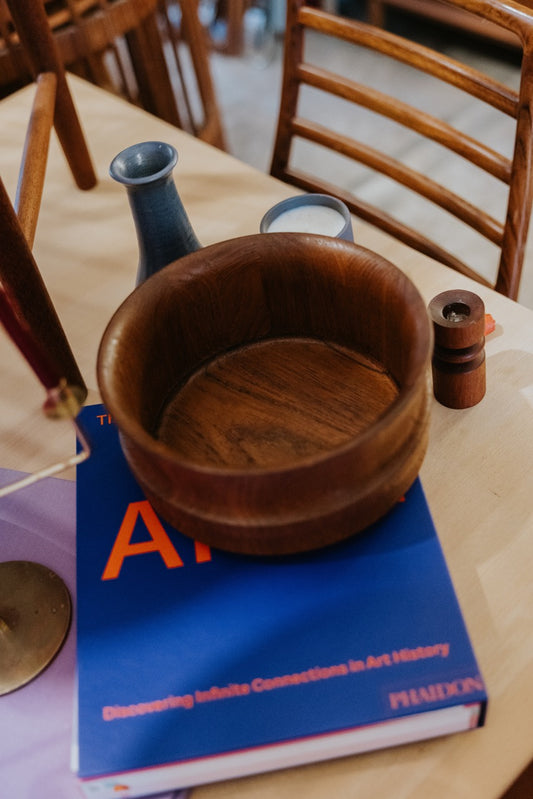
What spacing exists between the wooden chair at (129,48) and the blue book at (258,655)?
1.25 meters

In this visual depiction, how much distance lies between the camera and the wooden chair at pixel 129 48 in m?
1.53

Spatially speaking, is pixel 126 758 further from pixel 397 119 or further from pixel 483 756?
pixel 397 119

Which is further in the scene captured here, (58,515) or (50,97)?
(50,97)

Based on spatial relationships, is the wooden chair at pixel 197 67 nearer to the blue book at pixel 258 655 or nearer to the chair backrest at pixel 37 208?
the chair backrest at pixel 37 208

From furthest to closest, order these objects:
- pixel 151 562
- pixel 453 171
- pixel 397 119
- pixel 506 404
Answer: pixel 453 171, pixel 397 119, pixel 506 404, pixel 151 562

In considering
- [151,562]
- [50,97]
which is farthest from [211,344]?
[50,97]

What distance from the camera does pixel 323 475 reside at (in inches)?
18.6

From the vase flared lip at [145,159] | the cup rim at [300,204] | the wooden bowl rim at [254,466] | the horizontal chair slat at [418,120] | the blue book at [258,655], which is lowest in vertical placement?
the blue book at [258,655]

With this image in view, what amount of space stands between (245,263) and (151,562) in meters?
0.24

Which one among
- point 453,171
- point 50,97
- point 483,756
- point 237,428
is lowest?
point 453,171

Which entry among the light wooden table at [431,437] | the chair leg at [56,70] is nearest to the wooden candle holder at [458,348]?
the light wooden table at [431,437]

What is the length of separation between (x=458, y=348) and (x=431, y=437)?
0.28 feet

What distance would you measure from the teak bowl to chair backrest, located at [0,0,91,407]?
0.25 ft

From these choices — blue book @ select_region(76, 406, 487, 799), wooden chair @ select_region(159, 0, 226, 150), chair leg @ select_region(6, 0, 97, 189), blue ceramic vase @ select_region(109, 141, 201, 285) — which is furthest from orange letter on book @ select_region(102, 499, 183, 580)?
wooden chair @ select_region(159, 0, 226, 150)
